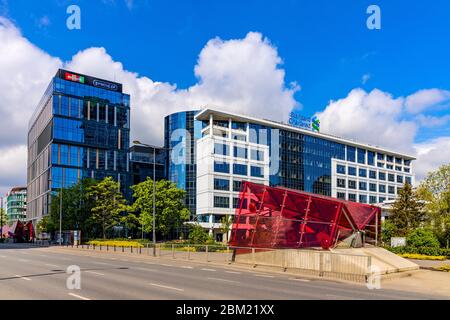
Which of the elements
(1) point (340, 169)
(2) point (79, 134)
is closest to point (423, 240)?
(1) point (340, 169)

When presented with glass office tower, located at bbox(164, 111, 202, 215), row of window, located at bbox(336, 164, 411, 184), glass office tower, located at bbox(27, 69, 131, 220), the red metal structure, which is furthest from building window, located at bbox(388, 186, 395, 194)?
the red metal structure

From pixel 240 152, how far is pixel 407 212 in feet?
132

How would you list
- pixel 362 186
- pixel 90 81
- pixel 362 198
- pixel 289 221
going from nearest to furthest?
1. pixel 289 221
2. pixel 90 81
3. pixel 362 198
4. pixel 362 186

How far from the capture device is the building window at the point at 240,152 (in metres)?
94.4

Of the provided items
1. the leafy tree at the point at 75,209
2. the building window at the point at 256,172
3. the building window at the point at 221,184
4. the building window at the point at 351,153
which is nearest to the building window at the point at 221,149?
the building window at the point at 221,184

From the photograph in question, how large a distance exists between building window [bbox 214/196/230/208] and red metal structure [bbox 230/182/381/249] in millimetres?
56467

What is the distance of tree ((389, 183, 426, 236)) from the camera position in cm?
6370

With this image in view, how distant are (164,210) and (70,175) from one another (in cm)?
5288

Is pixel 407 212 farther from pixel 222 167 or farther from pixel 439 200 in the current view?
pixel 222 167

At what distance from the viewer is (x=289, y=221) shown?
2988 cm

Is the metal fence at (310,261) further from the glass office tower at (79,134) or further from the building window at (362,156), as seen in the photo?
the building window at (362,156)

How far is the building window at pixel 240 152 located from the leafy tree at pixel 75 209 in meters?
31.4
